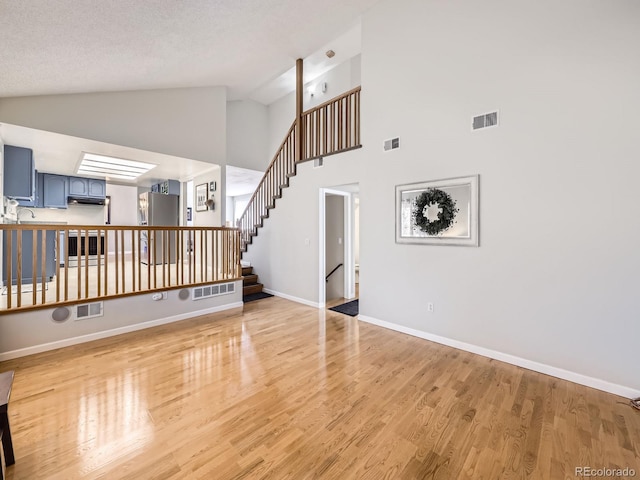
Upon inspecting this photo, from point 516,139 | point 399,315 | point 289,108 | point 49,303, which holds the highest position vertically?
point 289,108

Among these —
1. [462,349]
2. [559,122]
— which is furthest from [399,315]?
[559,122]

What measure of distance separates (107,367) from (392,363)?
288 centimetres

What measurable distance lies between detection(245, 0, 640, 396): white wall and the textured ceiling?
1057mm

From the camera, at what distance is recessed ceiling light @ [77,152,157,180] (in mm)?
4883

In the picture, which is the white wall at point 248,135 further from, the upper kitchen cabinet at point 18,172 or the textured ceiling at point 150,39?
the upper kitchen cabinet at point 18,172

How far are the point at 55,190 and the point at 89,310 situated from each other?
4.86 m

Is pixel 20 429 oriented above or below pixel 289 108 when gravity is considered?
below

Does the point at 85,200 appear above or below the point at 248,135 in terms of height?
below

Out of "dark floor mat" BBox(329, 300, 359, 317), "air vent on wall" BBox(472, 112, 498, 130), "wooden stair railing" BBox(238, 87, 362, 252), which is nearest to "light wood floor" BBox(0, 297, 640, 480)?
"dark floor mat" BBox(329, 300, 359, 317)

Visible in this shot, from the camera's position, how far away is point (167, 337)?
11.7 ft

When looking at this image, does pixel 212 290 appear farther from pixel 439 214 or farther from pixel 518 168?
pixel 518 168

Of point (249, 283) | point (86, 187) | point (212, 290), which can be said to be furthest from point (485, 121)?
point (86, 187)

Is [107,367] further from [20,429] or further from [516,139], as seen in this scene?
[516,139]

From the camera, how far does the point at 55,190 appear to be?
643 centimetres
